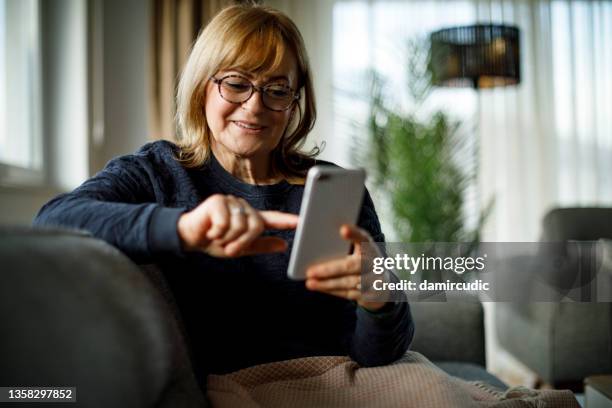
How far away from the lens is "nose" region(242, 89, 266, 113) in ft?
3.54

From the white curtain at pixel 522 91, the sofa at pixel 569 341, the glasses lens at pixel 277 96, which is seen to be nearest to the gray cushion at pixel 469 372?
the glasses lens at pixel 277 96

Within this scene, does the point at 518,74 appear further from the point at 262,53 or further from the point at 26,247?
the point at 26,247

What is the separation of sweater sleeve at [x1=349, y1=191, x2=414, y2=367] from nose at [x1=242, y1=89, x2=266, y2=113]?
15.1 inches

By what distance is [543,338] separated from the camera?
247cm

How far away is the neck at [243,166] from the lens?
1162 mm

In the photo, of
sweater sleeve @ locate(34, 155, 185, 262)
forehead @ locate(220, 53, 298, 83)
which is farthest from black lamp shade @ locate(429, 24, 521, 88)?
sweater sleeve @ locate(34, 155, 185, 262)

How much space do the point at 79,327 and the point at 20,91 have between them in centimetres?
208

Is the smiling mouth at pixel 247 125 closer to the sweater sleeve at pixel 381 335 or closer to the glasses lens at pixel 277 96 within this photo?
the glasses lens at pixel 277 96

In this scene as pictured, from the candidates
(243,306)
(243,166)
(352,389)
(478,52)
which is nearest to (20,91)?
(243,166)

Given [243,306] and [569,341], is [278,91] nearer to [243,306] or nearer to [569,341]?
[243,306]

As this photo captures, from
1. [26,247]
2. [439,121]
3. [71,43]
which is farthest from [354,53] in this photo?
[26,247]

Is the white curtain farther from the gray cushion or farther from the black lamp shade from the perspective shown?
the gray cushion

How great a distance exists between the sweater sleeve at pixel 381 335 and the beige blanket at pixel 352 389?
1.2 inches

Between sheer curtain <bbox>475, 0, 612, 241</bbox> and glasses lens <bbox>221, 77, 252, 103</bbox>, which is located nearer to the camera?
glasses lens <bbox>221, 77, 252, 103</bbox>
